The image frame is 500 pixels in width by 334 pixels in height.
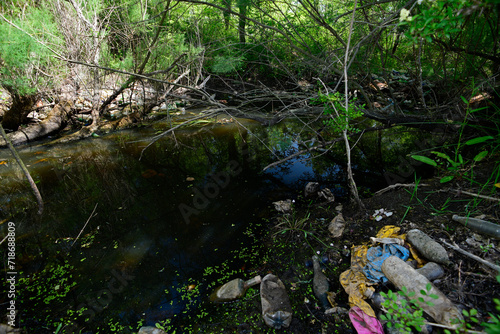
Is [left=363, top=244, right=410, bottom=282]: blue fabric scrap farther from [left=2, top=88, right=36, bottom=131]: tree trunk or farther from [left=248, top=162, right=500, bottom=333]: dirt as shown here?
[left=2, top=88, right=36, bottom=131]: tree trunk

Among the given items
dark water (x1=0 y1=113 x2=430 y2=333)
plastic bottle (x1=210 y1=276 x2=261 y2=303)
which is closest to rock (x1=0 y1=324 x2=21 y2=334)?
dark water (x1=0 y1=113 x2=430 y2=333)

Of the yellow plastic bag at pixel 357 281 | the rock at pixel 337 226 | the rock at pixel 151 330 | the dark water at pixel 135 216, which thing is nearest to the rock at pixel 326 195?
the dark water at pixel 135 216

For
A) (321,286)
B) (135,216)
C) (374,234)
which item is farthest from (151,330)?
(374,234)

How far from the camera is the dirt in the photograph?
4.94 ft

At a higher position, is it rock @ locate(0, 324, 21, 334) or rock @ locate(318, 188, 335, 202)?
rock @ locate(318, 188, 335, 202)

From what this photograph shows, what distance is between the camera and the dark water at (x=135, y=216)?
2.15 metres

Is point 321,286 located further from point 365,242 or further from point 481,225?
point 481,225

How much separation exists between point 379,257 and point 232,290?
3.81 ft

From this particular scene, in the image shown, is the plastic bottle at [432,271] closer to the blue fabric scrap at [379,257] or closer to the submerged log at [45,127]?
the blue fabric scrap at [379,257]

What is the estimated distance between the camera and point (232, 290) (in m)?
2.04

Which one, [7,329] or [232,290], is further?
[232,290]

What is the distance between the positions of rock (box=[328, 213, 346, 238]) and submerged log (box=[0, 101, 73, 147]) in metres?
7.05

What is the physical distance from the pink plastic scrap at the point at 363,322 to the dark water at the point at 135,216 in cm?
107

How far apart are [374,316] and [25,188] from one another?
5.06 metres
